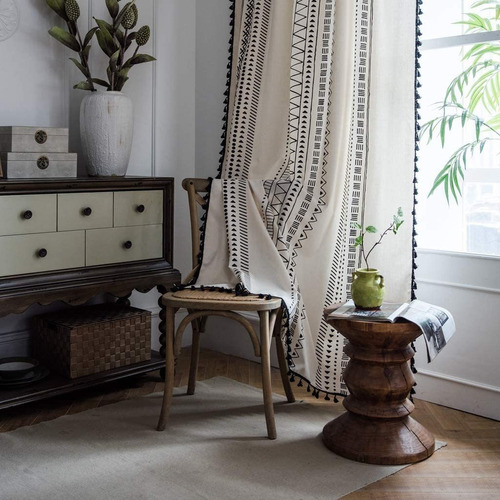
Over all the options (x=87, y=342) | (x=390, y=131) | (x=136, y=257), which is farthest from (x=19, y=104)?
(x=390, y=131)

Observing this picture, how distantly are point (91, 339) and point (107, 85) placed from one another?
3.79 feet

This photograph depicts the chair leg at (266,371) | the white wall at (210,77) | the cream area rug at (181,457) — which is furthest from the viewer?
the white wall at (210,77)

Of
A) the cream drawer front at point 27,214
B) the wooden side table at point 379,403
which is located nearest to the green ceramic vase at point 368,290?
the wooden side table at point 379,403

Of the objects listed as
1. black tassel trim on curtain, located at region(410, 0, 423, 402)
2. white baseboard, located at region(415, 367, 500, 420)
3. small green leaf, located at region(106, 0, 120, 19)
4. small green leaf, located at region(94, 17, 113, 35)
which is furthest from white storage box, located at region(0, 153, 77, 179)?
white baseboard, located at region(415, 367, 500, 420)

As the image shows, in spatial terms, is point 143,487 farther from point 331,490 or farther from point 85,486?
point 331,490

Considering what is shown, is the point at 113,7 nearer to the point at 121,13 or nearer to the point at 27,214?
the point at 121,13

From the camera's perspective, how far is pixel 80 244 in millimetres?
3031

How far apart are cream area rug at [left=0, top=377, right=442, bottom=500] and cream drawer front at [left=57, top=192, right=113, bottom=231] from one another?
77 cm

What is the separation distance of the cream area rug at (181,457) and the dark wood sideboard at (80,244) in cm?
28

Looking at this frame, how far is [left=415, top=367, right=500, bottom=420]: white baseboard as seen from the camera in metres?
2.99

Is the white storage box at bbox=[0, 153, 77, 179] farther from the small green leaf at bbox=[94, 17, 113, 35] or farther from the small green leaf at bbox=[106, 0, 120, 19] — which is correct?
the small green leaf at bbox=[106, 0, 120, 19]

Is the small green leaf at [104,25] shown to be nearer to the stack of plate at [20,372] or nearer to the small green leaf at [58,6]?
the small green leaf at [58,6]

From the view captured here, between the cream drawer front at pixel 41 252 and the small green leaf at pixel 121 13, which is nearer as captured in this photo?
the cream drawer front at pixel 41 252

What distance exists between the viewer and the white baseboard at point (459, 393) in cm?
299
